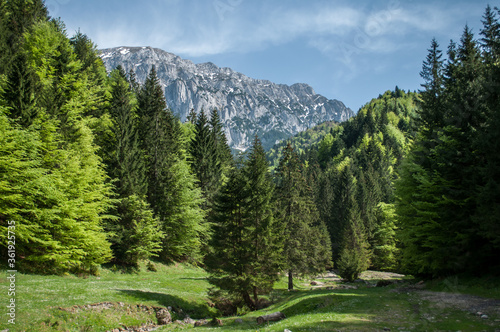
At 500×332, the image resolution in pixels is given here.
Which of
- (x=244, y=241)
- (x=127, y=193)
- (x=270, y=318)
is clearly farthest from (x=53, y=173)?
(x=270, y=318)

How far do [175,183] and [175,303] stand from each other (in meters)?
19.3

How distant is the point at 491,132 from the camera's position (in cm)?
1738

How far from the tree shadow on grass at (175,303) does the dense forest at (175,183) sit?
5.33 ft

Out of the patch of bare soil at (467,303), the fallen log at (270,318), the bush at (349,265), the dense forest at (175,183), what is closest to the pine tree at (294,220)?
the dense forest at (175,183)

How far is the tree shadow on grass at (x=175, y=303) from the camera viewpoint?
19.8 metres

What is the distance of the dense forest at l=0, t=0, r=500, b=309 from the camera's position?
19.7m

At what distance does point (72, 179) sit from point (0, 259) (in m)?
7.40

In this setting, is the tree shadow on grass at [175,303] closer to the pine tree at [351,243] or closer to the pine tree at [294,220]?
the pine tree at [294,220]

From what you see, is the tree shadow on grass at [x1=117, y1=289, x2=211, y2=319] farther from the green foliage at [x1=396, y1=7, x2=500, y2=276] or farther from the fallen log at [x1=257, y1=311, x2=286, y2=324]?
the green foliage at [x1=396, y1=7, x2=500, y2=276]

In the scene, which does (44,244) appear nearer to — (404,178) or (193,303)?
(193,303)

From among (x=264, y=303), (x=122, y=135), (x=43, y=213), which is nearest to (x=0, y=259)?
(x=43, y=213)

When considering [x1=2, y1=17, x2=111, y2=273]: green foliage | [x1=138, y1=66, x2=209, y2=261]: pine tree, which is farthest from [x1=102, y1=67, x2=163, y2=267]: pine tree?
[x1=138, y1=66, x2=209, y2=261]: pine tree

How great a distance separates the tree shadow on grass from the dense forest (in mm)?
1624

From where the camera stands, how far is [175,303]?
20828 millimetres
